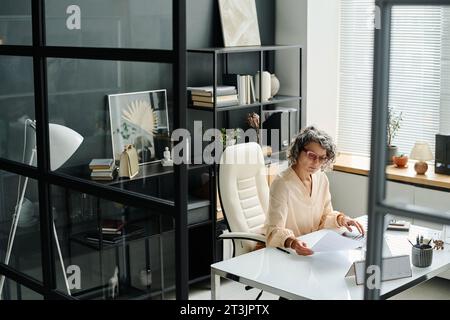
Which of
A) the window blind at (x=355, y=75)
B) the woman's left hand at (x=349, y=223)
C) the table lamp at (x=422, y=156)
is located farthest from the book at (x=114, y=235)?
the window blind at (x=355, y=75)

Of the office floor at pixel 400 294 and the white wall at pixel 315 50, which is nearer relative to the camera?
the office floor at pixel 400 294

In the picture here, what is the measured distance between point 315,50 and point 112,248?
134 inches

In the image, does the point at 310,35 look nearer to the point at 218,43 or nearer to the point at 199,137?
the point at 218,43

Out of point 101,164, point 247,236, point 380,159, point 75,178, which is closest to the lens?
point 380,159

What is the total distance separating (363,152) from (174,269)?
12.0ft

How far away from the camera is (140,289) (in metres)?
2.44

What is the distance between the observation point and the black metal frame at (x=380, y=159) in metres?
1.39

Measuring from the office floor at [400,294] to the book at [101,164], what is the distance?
7.71 feet

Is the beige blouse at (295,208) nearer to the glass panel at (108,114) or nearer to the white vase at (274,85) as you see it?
the glass panel at (108,114)

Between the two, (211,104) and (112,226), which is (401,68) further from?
(112,226)

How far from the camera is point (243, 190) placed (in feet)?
13.5

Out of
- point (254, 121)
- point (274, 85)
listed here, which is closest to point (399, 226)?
point (254, 121)

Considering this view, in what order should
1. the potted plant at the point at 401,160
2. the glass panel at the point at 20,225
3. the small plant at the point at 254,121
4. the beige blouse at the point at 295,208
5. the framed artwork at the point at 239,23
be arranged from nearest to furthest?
the glass panel at the point at 20,225, the beige blouse at the point at 295,208, the potted plant at the point at 401,160, the framed artwork at the point at 239,23, the small plant at the point at 254,121

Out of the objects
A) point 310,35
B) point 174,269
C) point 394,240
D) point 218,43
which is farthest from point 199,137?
point 174,269
